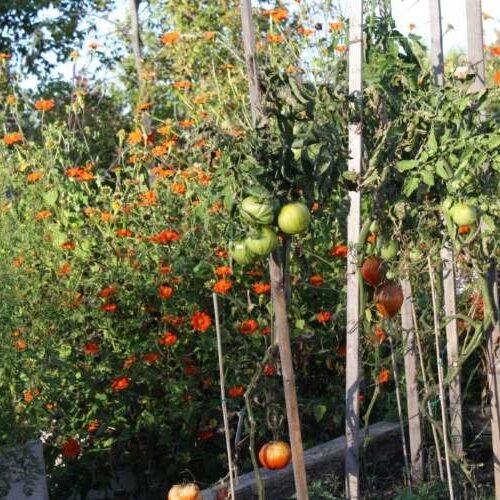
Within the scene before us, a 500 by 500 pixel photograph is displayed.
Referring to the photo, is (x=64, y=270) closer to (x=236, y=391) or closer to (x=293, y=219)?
(x=236, y=391)

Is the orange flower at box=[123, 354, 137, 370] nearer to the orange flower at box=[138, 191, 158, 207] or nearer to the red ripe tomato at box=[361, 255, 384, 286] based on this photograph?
the orange flower at box=[138, 191, 158, 207]

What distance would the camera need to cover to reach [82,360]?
4.53m

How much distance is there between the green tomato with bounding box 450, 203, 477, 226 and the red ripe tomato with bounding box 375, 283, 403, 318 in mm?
273

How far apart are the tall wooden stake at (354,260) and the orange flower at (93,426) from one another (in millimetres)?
1289

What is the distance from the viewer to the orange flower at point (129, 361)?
4.36 meters

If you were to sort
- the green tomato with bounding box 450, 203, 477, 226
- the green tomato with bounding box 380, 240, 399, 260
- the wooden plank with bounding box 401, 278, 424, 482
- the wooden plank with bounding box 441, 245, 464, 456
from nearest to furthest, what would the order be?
the green tomato with bounding box 450, 203, 477, 226
the green tomato with bounding box 380, 240, 399, 260
the wooden plank with bounding box 401, 278, 424, 482
the wooden plank with bounding box 441, 245, 464, 456

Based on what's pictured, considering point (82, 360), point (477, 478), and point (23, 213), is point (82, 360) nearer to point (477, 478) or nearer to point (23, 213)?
point (23, 213)

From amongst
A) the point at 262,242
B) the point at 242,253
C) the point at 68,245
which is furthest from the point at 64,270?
the point at 262,242

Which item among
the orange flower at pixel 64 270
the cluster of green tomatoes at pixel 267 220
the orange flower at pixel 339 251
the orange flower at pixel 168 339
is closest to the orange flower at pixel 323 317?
the orange flower at pixel 339 251

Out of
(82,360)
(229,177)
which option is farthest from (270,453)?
(82,360)

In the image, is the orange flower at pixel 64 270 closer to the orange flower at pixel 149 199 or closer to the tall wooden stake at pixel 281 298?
the orange flower at pixel 149 199

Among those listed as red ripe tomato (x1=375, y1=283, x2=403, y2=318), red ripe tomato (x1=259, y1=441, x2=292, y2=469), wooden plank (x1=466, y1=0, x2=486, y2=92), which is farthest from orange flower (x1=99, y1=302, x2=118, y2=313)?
wooden plank (x1=466, y1=0, x2=486, y2=92)

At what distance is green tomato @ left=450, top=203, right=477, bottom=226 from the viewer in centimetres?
320

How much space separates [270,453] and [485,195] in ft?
3.50
